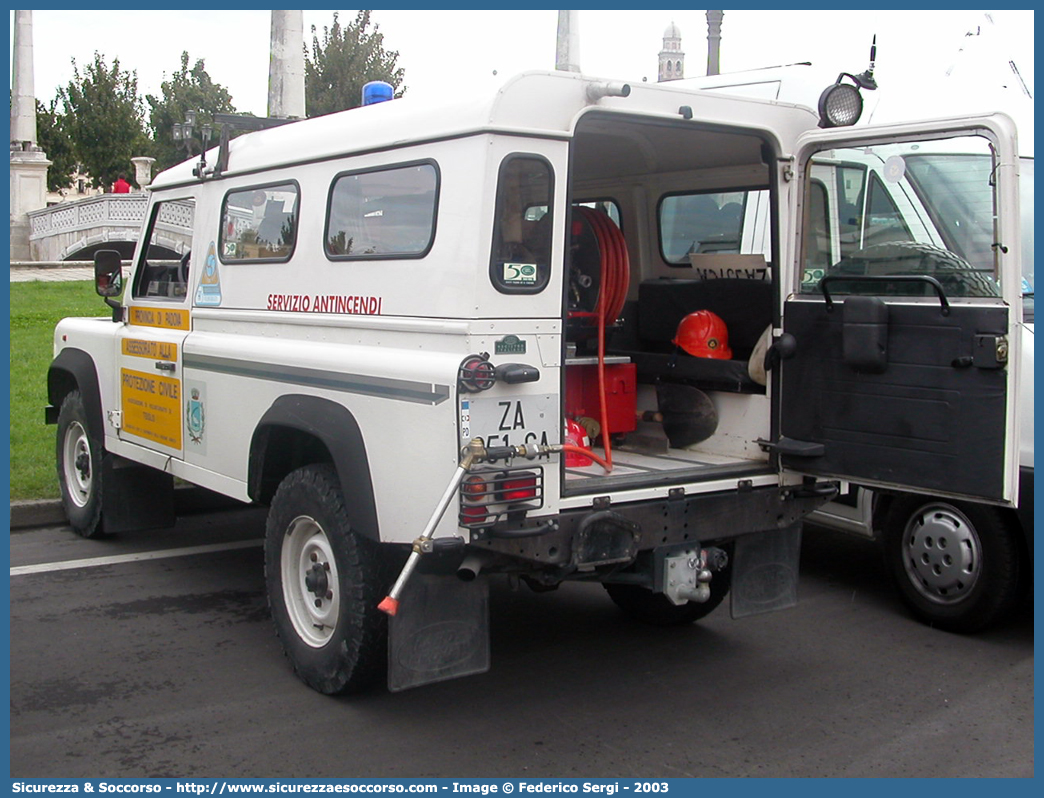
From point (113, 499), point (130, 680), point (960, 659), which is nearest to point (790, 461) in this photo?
point (960, 659)

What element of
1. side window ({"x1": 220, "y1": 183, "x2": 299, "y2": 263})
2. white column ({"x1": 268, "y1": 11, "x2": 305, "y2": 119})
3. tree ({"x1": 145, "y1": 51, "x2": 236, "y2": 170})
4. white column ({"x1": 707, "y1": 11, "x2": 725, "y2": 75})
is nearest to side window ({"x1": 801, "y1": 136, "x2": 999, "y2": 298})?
side window ({"x1": 220, "y1": 183, "x2": 299, "y2": 263})

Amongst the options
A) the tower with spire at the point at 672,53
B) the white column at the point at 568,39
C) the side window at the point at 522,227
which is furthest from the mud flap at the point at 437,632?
the tower with spire at the point at 672,53

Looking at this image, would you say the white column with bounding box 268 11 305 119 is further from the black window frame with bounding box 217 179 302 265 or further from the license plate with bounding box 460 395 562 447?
the license plate with bounding box 460 395 562 447

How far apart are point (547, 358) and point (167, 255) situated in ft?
10.9

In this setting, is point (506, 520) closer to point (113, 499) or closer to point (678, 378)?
point (678, 378)

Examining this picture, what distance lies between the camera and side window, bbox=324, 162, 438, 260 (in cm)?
429

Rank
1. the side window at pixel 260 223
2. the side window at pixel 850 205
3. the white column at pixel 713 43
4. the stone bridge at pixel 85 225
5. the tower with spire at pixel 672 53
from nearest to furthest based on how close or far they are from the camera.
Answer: the side window at pixel 850 205
the side window at pixel 260 223
the white column at pixel 713 43
the stone bridge at pixel 85 225
the tower with spire at pixel 672 53

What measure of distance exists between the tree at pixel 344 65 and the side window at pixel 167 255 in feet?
75.2

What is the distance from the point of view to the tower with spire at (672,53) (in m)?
50.3

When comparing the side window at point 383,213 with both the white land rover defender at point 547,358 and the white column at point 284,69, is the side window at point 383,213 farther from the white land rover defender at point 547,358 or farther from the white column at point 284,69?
the white column at point 284,69

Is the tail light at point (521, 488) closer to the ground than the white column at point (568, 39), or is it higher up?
closer to the ground

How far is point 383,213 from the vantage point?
452 cm

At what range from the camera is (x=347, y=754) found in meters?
4.22

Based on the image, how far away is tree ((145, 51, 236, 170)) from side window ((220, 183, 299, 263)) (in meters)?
31.5
